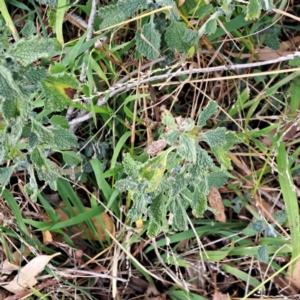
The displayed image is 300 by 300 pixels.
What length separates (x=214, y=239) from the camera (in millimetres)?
1487

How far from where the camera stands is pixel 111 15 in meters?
1.19

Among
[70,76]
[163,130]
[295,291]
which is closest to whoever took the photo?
[70,76]

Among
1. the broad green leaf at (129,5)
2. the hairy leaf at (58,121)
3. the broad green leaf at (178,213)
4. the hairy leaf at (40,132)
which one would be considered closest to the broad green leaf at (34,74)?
the hairy leaf at (40,132)

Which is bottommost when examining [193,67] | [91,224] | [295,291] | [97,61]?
[295,291]

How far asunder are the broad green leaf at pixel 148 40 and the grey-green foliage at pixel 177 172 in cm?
23

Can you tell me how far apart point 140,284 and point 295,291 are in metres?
0.52

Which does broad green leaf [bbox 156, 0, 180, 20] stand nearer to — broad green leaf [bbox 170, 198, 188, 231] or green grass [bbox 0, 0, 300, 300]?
green grass [bbox 0, 0, 300, 300]

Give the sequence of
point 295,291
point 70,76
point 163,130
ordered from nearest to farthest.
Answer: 1. point 70,76
2. point 163,130
3. point 295,291

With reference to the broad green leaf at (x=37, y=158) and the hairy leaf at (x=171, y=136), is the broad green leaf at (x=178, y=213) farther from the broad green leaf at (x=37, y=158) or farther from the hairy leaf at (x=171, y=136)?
the broad green leaf at (x=37, y=158)

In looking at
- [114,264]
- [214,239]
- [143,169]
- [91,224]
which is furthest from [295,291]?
[143,169]

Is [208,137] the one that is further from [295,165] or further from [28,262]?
[28,262]

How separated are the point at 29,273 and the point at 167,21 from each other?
Result: 0.90 metres

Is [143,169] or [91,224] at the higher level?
[143,169]

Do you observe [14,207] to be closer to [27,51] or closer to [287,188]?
[27,51]
